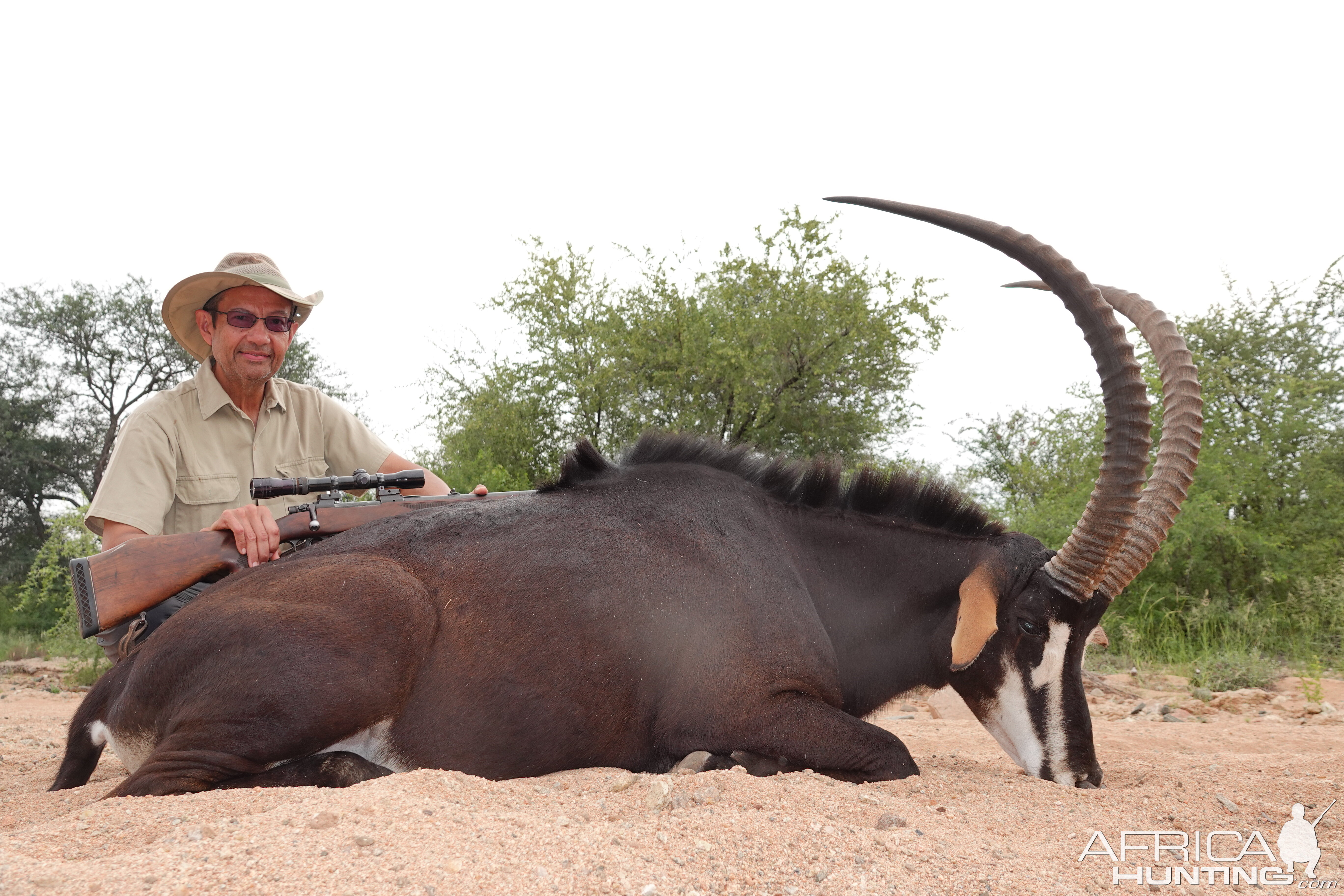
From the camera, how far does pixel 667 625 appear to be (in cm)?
391

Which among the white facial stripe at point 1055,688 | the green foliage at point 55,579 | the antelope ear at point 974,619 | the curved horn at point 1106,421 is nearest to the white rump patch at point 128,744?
the antelope ear at point 974,619

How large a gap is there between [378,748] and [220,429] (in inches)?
106

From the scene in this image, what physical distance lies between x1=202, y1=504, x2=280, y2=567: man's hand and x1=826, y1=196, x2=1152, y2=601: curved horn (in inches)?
135

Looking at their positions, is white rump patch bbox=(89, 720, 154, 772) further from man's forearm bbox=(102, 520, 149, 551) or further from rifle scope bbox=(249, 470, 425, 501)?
man's forearm bbox=(102, 520, 149, 551)

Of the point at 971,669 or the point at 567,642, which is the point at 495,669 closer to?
the point at 567,642

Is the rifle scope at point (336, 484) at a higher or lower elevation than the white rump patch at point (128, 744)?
higher

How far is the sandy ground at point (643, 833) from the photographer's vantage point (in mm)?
2252

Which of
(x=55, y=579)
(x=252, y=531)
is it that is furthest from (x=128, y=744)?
(x=55, y=579)

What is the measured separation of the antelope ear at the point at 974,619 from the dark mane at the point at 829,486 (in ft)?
1.39

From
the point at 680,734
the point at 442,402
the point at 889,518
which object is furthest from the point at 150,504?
the point at 442,402

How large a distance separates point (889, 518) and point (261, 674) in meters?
2.88

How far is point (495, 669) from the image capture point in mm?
3717

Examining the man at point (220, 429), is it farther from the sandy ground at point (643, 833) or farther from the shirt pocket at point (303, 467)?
the sandy ground at point (643, 833)

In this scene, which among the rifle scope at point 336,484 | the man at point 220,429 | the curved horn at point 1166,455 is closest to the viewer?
the curved horn at point 1166,455
